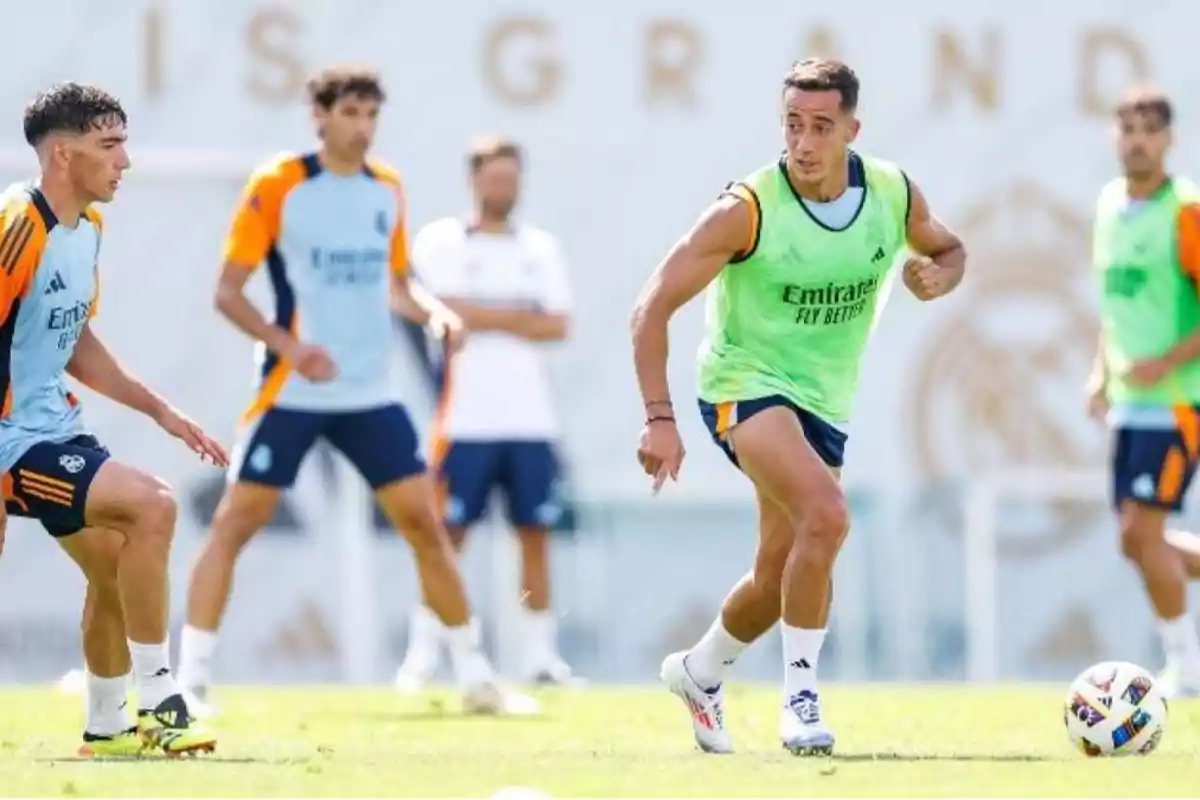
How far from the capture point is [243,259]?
12.2m

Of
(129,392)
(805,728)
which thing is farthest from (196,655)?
(805,728)

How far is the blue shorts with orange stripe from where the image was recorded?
13.3 meters

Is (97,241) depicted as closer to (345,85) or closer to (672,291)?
(672,291)

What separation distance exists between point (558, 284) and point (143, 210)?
13.2ft

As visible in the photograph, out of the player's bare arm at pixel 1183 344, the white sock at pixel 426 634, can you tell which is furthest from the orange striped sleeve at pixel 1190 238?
the white sock at pixel 426 634

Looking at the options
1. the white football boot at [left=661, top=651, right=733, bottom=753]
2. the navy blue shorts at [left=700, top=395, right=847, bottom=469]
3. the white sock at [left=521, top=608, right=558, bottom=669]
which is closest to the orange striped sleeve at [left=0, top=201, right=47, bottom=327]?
the navy blue shorts at [left=700, top=395, right=847, bottom=469]

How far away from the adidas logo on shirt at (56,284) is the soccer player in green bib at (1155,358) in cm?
513

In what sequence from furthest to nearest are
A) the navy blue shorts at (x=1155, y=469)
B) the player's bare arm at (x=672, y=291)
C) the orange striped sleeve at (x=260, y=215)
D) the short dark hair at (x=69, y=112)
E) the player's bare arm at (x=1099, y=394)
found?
the player's bare arm at (x=1099, y=394)
the navy blue shorts at (x=1155, y=469)
the orange striped sleeve at (x=260, y=215)
the short dark hair at (x=69, y=112)
the player's bare arm at (x=672, y=291)

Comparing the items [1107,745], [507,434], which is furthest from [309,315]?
[1107,745]

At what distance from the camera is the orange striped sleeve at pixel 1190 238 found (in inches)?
525

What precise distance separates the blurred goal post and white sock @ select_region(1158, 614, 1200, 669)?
15.0ft

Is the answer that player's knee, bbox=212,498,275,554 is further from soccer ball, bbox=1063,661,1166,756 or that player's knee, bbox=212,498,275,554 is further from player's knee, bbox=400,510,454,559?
soccer ball, bbox=1063,661,1166,756

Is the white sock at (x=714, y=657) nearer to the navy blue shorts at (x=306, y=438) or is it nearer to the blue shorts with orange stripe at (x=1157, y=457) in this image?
the navy blue shorts at (x=306, y=438)

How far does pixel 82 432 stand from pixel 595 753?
5.69 ft
